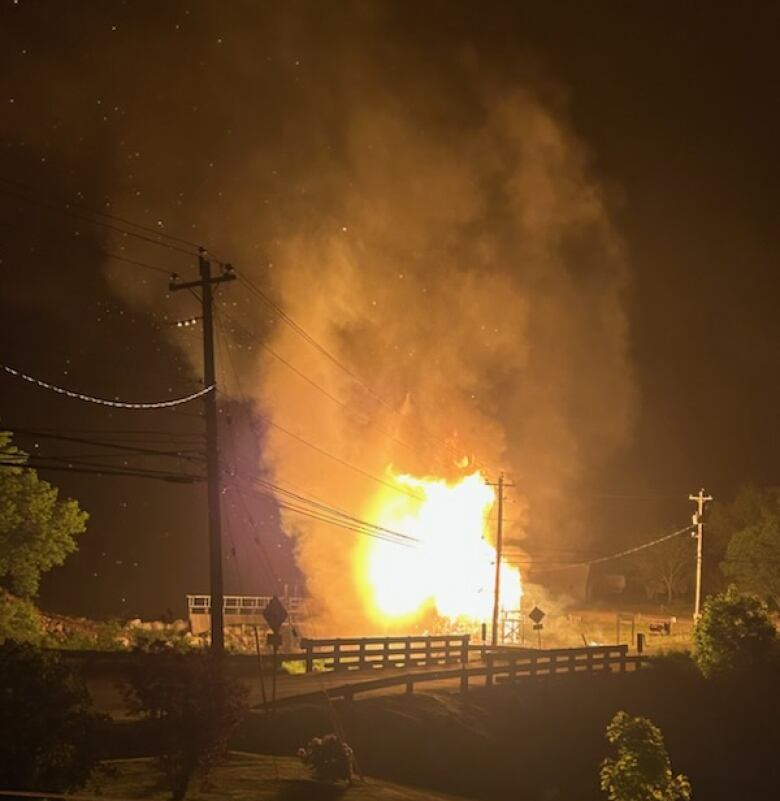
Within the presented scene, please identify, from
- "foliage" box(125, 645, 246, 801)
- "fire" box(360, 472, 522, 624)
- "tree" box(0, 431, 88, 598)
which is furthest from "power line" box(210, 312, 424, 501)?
"foliage" box(125, 645, 246, 801)

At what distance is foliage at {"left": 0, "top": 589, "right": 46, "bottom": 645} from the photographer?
103 feet

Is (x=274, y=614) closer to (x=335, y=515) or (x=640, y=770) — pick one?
(x=640, y=770)

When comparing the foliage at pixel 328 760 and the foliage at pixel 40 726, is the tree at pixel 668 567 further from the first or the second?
the foliage at pixel 40 726

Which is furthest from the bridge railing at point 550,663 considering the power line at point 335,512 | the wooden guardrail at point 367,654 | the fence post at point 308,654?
the power line at point 335,512

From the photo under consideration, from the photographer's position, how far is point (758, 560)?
67.9 meters

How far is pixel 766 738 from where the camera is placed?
3192cm

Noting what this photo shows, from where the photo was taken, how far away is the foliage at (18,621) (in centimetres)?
3143

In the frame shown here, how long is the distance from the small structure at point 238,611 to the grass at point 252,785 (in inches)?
703

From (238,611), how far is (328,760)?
1269 inches

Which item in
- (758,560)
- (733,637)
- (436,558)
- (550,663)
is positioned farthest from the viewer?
(758,560)

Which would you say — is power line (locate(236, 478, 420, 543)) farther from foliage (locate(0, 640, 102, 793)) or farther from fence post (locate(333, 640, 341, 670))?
foliage (locate(0, 640, 102, 793))

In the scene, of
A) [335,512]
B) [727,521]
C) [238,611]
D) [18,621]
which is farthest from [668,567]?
[18,621]

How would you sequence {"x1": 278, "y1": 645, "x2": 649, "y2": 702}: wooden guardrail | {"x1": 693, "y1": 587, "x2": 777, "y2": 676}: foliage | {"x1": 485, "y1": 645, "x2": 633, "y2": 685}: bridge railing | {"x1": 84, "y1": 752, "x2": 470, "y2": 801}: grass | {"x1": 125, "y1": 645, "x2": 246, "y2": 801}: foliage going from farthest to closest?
{"x1": 693, "y1": 587, "x2": 777, "y2": 676}: foliage, {"x1": 485, "y1": 645, "x2": 633, "y2": 685}: bridge railing, {"x1": 278, "y1": 645, "x2": 649, "y2": 702}: wooden guardrail, {"x1": 84, "y1": 752, "x2": 470, "y2": 801}: grass, {"x1": 125, "y1": 645, "x2": 246, "y2": 801}: foliage

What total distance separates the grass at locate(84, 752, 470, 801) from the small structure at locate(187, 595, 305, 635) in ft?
58.6
